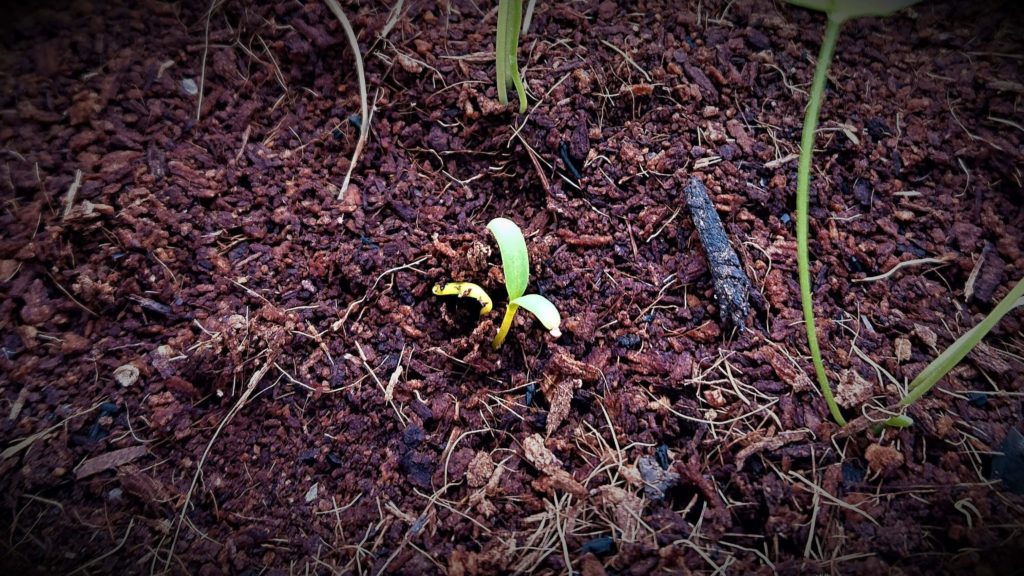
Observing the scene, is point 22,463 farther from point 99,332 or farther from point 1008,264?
point 1008,264

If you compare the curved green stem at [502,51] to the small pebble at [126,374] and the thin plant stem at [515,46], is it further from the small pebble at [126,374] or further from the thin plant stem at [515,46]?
the small pebble at [126,374]

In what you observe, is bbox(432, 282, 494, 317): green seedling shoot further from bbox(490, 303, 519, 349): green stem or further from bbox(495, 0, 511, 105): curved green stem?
bbox(495, 0, 511, 105): curved green stem

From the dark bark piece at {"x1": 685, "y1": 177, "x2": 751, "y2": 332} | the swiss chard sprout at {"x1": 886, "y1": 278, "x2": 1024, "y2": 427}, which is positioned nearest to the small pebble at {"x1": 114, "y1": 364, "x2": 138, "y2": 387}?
the dark bark piece at {"x1": 685, "y1": 177, "x2": 751, "y2": 332}

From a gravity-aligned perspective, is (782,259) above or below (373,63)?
below

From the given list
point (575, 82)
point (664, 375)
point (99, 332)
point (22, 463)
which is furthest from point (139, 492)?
point (575, 82)

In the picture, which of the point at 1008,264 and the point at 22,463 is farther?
the point at 1008,264

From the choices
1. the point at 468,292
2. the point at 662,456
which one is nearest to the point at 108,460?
the point at 468,292
